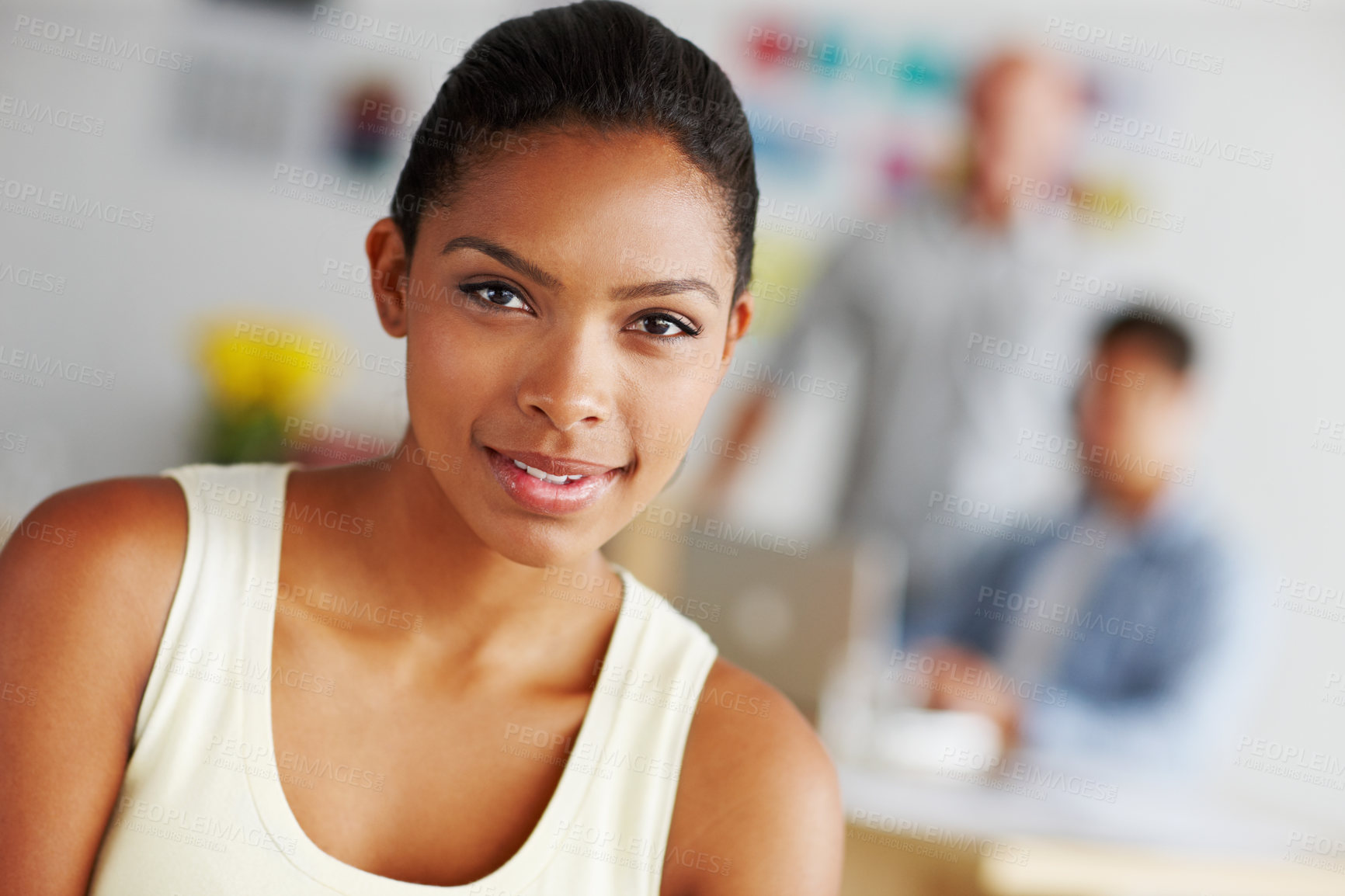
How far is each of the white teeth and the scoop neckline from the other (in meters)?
0.18

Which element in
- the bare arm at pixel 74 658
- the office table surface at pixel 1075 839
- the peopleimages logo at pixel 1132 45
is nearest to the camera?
the bare arm at pixel 74 658

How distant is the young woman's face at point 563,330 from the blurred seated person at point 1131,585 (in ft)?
4.29

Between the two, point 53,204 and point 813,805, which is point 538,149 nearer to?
point 813,805

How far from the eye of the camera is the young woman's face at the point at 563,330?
77 cm

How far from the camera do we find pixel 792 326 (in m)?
2.87

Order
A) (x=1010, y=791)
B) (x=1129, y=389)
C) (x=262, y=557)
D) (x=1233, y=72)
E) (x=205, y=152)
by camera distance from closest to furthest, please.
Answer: (x=262, y=557) → (x=1010, y=791) → (x=1129, y=389) → (x=1233, y=72) → (x=205, y=152)

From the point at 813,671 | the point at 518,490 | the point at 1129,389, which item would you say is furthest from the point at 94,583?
the point at 1129,389

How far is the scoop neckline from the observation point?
780 mm

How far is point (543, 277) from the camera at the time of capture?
0.77m

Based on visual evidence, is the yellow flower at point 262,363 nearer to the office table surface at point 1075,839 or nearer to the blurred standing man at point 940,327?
the blurred standing man at point 940,327

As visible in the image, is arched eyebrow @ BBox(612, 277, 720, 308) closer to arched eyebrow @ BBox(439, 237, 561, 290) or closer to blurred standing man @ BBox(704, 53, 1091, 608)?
arched eyebrow @ BBox(439, 237, 561, 290)

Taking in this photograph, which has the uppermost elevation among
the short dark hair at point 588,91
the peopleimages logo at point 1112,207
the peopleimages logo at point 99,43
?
the peopleimages logo at point 1112,207

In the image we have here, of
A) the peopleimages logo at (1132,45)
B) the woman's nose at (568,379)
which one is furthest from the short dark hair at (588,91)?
the peopleimages logo at (1132,45)

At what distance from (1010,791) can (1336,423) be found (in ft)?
6.17
